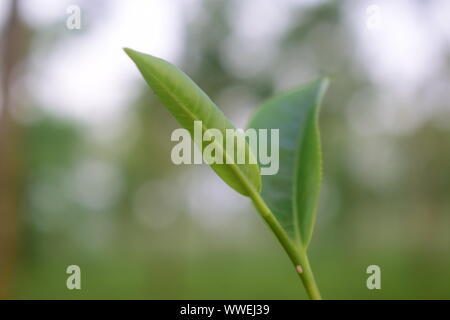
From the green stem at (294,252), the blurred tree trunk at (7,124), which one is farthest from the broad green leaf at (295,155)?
the blurred tree trunk at (7,124)

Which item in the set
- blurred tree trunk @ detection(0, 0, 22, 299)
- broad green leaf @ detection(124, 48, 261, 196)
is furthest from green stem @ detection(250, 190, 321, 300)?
blurred tree trunk @ detection(0, 0, 22, 299)

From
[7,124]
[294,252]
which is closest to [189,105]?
[294,252]

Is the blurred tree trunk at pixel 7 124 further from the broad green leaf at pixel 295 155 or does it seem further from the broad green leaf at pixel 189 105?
the broad green leaf at pixel 189 105

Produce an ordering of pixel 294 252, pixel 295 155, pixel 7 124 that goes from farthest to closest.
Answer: pixel 7 124 < pixel 295 155 < pixel 294 252

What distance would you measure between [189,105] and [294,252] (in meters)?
0.16

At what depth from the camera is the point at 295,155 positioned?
0.63 m

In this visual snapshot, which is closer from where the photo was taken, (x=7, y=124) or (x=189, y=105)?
(x=189, y=105)

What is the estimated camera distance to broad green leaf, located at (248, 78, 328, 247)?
56 cm

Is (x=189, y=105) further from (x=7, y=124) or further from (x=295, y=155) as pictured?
(x=7, y=124)

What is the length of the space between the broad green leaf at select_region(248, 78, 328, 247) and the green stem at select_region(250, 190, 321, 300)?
5cm

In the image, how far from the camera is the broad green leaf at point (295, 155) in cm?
56

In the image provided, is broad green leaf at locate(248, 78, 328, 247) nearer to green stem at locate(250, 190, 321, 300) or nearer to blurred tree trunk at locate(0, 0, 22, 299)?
green stem at locate(250, 190, 321, 300)

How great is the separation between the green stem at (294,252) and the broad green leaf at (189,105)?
0.02 meters
